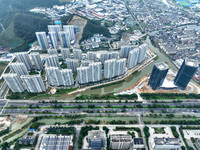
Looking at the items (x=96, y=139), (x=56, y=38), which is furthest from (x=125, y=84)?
(x=56, y=38)

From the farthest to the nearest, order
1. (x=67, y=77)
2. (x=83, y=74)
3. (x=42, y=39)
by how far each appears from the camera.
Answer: (x=42, y=39)
(x=83, y=74)
(x=67, y=77)

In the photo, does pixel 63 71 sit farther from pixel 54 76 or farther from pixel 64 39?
pixel 64 39

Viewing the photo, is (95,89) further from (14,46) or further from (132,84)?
(14,46)

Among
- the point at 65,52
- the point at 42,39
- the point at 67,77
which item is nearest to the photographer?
the point at 67,77

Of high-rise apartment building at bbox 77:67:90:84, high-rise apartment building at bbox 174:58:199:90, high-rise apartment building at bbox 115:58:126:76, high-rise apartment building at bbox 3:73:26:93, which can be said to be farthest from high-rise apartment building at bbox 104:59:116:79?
high-rise apartment building at bbox 3:73:26:93

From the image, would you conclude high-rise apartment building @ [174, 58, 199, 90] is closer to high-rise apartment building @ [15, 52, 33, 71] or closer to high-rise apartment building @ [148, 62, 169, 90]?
high-rise apartment building @ [148, 62, 169, 90]

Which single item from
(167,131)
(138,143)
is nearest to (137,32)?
(167,131)
